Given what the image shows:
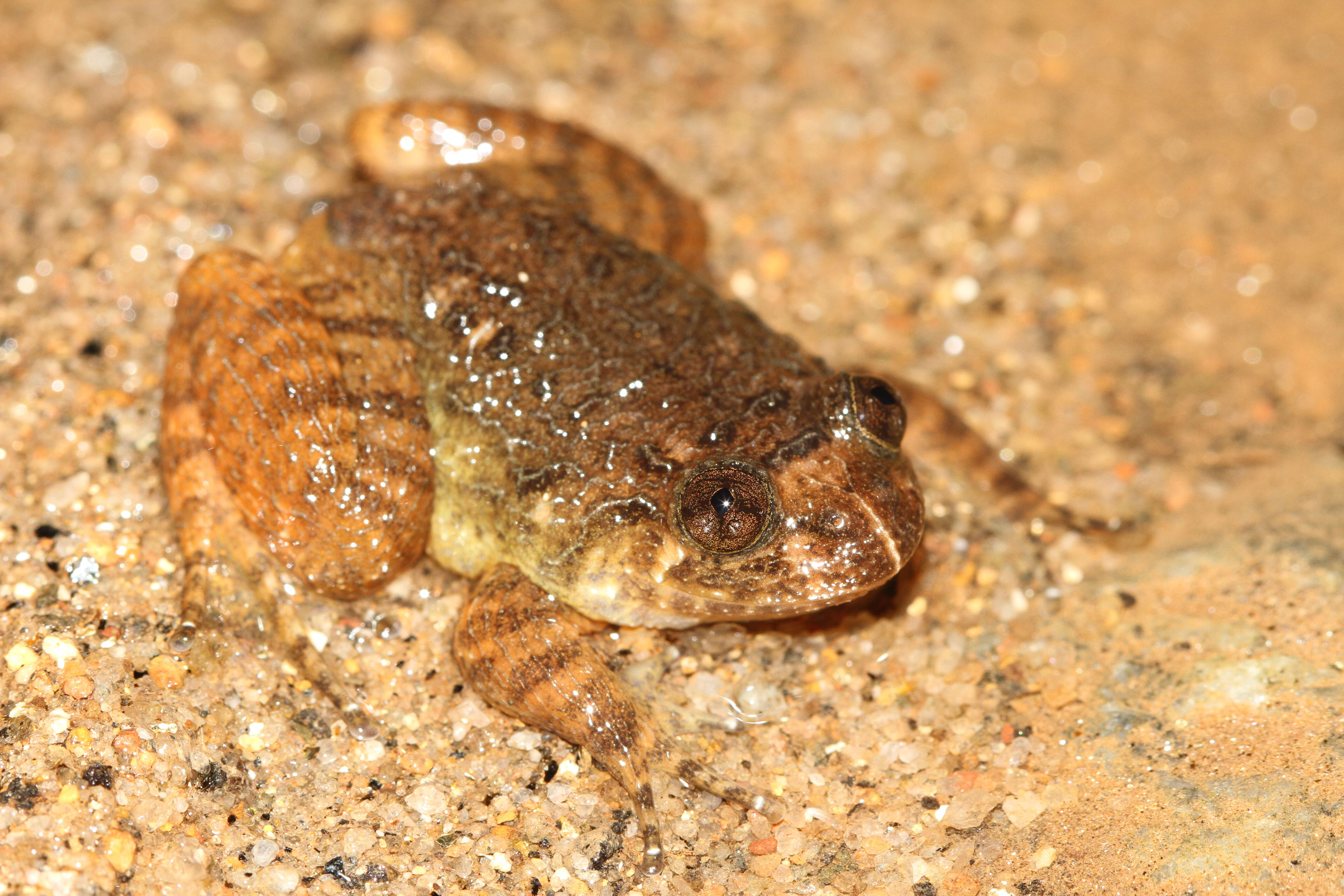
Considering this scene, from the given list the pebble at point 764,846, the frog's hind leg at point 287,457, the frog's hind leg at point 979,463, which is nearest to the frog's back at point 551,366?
the frog's hind leg at point 287,457

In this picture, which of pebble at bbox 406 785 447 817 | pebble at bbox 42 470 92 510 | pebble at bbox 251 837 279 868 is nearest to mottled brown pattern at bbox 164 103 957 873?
pebble at bbox 406 785 447 817

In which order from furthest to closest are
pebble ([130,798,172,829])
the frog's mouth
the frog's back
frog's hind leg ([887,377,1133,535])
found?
frog's hind leg ([887,377,1133,535]) < the frog's back < the frog's mouth < pebble ([130,798,172,829])

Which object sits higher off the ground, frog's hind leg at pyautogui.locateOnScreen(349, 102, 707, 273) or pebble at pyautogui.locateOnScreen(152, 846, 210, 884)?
frog's hind leg at pyautogui.locateOnScreen(349, 102, 707, 273)

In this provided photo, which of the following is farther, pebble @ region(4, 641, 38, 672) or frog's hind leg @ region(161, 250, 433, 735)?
frog's hind leg @ region(161, 250, 433, 735)

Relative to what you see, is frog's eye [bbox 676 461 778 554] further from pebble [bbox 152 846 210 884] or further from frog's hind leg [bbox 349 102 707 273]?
pebble [bbox 152 846 210 884]

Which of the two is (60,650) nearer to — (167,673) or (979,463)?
(167,673)

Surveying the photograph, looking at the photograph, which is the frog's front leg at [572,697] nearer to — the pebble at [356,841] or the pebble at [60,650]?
the pebble at [356,841]

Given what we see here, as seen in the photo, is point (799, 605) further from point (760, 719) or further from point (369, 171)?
point (369, 171)
